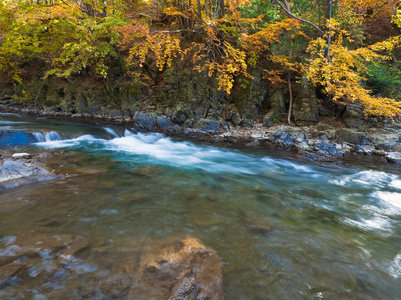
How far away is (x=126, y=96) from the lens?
1404 centimetres

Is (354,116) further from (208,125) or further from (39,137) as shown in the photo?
(39,137)

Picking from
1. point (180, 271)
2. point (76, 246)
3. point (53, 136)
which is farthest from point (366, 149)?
point (53, 136)

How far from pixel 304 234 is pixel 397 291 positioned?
1.07m

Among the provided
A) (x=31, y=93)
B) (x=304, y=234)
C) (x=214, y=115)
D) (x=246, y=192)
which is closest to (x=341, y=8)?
(x=214, y=115)

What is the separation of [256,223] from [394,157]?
7.92 metres

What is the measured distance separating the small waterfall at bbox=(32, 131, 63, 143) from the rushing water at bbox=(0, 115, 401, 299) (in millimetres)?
1442

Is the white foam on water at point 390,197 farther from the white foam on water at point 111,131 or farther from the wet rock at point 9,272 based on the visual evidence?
the white foam on water at point 111,131

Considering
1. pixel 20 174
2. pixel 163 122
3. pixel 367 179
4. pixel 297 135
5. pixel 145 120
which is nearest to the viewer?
pixel 20 174

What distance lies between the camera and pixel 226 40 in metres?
12.4

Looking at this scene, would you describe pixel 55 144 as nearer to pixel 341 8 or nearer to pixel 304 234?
pixel 304 234

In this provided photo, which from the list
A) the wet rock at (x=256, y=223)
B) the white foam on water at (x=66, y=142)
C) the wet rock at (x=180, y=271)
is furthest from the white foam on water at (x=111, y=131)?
the wet rock at (x=180, y=271)

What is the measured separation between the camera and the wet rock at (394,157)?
298 inches

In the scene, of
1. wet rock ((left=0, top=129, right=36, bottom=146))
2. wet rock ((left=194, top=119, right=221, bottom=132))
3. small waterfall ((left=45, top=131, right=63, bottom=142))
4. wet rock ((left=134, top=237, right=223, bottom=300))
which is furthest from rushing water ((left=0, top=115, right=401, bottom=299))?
wet rock ((left=194, top=119, right=221, bottom=132))

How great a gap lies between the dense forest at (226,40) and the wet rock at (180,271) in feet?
22.7
